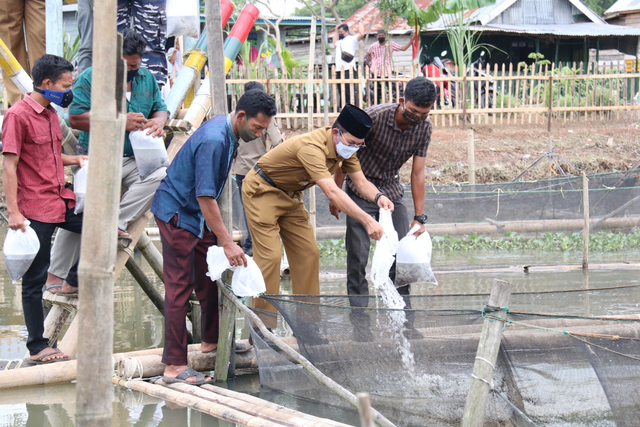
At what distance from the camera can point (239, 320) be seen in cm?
627

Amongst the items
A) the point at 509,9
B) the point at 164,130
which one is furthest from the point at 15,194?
the point at 509,9

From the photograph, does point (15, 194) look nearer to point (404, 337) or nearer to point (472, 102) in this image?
point (404, 337)

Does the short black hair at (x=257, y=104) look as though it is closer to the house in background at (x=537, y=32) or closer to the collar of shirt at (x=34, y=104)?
the collar of shirt at (x=34, y=104)

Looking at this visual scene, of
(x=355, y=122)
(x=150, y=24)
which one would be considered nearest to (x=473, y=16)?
(x=150, y=24)

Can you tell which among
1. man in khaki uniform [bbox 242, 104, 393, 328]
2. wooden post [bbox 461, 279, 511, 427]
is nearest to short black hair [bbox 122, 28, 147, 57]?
man in khaki uniform [bbox 242, 104, 393, 328]

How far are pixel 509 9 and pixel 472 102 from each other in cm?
763

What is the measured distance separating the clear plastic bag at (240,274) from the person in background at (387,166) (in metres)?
1.06

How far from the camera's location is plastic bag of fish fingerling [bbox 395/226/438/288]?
482 centimetres

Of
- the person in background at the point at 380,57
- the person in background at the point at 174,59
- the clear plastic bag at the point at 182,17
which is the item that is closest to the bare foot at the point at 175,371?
the clear plastic bag at the point at 182,17

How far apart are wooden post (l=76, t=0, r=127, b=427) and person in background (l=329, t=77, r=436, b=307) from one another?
2.98 metres

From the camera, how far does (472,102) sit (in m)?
15.2

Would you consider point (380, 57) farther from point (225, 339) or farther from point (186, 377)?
point (186, 377)

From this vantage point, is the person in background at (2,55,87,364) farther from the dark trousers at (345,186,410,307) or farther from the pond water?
the dark trousers at (345,186,410,307)

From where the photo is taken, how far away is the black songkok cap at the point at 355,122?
438 cm
